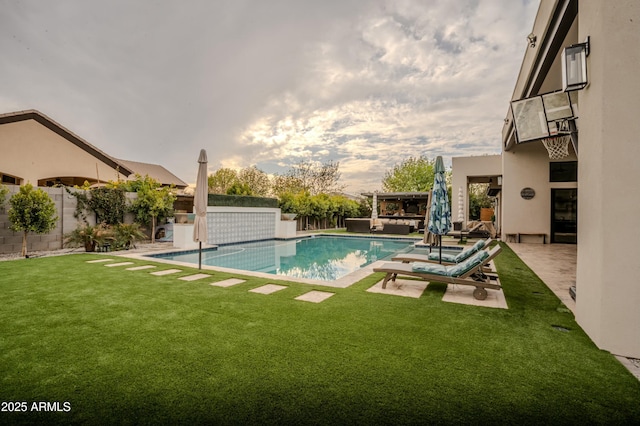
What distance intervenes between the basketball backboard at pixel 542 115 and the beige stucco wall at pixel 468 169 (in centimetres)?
1395

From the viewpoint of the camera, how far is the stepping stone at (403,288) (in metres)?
5.39

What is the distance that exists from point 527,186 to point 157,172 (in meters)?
30.4

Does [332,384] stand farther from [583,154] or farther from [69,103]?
[69,103]

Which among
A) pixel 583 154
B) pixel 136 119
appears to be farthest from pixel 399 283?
pixel 136 119

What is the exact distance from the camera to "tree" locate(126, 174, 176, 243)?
12.8 meters

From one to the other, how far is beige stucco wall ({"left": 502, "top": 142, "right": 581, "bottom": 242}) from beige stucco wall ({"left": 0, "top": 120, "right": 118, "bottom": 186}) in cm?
2164

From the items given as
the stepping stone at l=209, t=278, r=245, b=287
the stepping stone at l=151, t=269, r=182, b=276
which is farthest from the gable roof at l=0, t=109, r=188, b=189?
the stepping stone at l=209, t=278, r=245, b=287

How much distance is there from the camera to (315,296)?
514 centimetres

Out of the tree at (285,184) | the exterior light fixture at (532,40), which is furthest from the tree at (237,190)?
the tree at (285,184)

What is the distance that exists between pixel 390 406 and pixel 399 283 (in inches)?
163

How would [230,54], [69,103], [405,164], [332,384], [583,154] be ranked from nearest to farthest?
[332,384]
[583,154]
[230,54]
[69,103]
[405,164]

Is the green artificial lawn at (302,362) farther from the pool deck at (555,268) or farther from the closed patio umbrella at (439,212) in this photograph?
the closed patio umbrella at (439,212)

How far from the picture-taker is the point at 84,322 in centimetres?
381

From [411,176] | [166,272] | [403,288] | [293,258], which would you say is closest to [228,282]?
[166,272]
